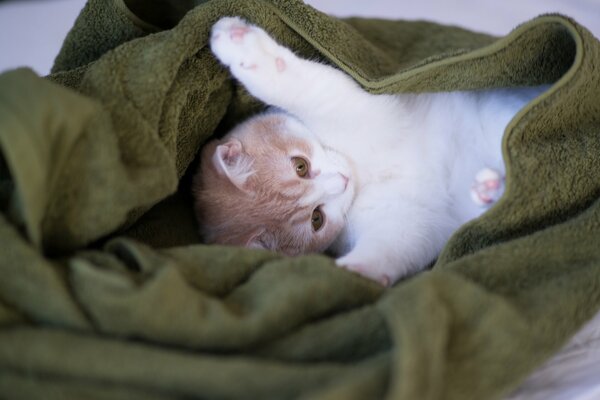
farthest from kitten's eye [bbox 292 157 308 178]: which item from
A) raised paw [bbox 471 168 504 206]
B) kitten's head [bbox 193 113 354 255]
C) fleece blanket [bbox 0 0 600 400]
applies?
raised paw [bbox 471 168 504 206]

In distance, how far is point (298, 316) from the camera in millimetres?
810

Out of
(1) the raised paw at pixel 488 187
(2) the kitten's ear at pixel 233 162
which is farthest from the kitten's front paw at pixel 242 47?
(1) the raised paw at pixel 488 187

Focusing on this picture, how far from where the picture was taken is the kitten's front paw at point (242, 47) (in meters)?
1.13

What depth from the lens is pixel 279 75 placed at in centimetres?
119

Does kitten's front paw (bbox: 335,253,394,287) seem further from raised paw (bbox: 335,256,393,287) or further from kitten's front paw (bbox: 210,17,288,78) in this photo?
kitten's front paw (bbox: 210,17,288,78)

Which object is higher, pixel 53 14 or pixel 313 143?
pixel 53 14

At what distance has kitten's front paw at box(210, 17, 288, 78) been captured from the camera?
113 cm

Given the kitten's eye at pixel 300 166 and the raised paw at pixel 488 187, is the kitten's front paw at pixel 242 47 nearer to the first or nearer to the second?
the kitten's eye at pixel 300 166

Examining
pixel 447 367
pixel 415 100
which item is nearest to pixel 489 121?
pixel 415 100

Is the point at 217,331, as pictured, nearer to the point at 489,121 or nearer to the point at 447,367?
the point at 447,367

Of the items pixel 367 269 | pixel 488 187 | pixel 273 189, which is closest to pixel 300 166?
pixel 273 189

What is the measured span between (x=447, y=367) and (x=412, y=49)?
1021mm

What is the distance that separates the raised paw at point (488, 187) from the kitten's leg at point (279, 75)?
0.32 metres

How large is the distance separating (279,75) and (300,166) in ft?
0.77
